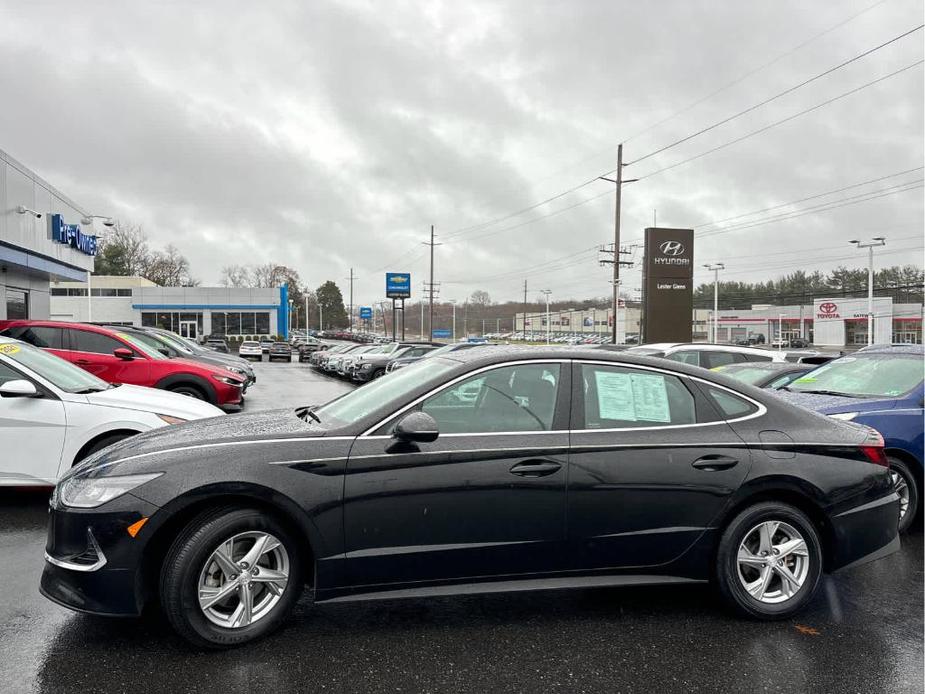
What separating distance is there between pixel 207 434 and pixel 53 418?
9.23 feet

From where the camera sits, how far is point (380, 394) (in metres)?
3.84

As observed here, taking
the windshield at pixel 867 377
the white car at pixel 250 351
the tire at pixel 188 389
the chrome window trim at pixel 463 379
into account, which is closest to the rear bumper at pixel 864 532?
the chrome window trim at pixel 463 379

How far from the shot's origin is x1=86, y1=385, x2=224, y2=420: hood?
5.72m

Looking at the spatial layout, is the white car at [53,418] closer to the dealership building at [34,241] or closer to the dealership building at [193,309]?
the dealership building at [34,241]

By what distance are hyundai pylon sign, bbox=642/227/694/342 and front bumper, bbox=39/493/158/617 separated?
32.3 m

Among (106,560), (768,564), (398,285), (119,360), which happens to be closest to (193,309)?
(398,285)

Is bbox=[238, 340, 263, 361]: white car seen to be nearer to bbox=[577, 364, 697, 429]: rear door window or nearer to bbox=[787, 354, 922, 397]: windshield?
bbox=[787, 354, 922, 397]: windshield

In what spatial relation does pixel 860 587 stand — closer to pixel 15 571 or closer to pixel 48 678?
pixel 48 678

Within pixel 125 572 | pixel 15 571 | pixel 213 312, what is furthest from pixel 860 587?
pixel 213 312

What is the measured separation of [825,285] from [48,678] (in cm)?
11410

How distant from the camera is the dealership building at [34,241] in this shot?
17125 mm

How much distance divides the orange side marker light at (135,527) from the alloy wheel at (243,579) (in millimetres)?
358

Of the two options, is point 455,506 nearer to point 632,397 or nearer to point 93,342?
point 632,397

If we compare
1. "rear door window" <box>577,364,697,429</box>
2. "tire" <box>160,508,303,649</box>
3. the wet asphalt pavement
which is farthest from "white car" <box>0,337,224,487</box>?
"rear door window" <box>577,364,697,429</box>
